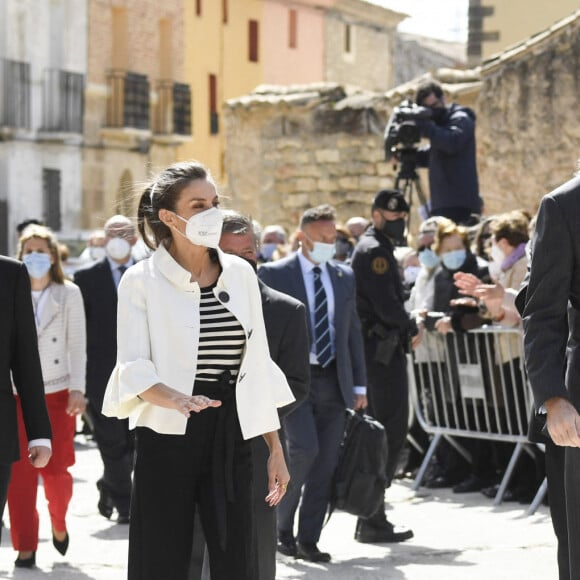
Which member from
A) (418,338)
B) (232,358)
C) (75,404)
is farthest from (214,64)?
(232,358)

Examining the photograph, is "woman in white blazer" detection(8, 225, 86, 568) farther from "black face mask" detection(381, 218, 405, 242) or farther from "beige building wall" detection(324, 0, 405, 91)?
"beige building wall" detection(324, 0, 405, 91)

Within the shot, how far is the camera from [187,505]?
17.2ft

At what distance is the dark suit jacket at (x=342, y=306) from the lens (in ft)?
28.9

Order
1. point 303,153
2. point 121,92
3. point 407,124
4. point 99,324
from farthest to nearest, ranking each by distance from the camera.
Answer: point 121,92 → point 303,153 → point 407,124 → point 99,324

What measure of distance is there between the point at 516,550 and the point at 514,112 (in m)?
7.00

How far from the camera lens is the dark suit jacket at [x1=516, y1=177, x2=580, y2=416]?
189 inches

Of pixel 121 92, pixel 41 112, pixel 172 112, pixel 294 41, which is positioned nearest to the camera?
pixel 41 112

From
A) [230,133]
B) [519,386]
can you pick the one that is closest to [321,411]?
[519,386]

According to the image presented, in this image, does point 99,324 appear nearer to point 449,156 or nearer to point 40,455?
point 449,156

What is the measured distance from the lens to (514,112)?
14.8 metres

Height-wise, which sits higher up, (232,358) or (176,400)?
(232,358)

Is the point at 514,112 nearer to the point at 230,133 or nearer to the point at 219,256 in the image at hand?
the point at 230,133

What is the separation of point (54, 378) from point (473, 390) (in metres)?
3.04

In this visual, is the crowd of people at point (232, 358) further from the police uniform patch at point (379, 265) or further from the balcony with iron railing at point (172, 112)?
the balcony with iron railing at point (172, 112)
